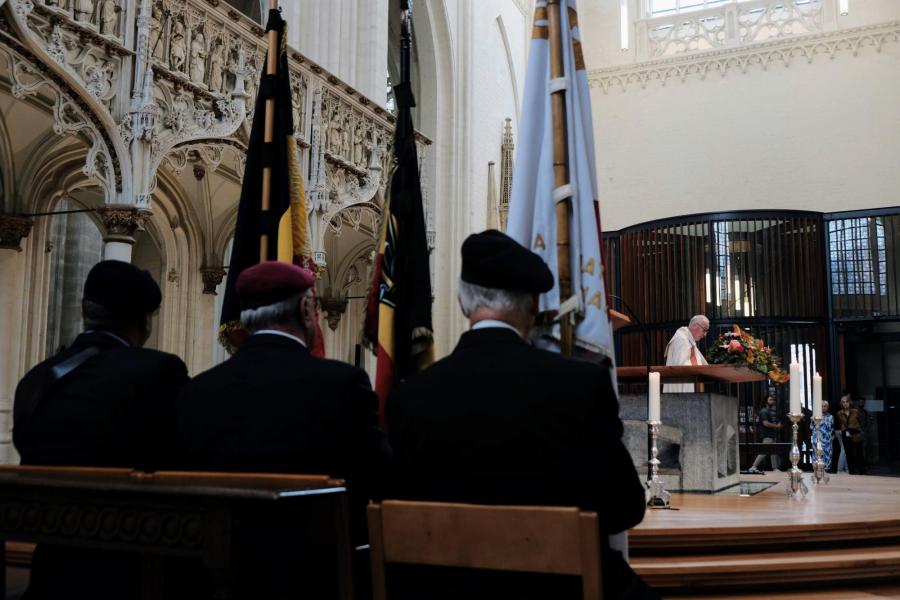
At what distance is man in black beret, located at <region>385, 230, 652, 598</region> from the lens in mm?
2297

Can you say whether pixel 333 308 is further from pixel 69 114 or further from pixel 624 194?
pixel 69 114

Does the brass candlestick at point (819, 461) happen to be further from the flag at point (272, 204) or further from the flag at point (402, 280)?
the flag at point (272, 204)

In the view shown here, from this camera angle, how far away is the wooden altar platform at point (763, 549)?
13.8ft

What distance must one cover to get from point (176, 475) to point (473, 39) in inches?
709

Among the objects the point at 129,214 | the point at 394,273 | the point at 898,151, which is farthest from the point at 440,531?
the point at 898,151

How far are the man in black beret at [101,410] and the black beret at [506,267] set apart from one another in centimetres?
115

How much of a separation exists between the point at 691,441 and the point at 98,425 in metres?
5.48

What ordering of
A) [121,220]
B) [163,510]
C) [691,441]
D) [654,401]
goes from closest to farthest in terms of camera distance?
[163,510] → [654,401] → [691,441] → [121,220]

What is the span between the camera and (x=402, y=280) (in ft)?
14.8

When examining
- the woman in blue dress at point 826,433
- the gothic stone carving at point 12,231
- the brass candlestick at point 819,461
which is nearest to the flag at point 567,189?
the brass candlestick at point 819,461

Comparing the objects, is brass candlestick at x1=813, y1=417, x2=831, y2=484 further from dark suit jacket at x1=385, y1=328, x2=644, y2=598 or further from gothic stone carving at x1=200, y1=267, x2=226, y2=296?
gothic stone carving at x1=200, y1=267, x2=226, y2=296

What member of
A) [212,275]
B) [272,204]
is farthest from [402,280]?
[212,275]

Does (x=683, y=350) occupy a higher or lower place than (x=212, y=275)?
lower

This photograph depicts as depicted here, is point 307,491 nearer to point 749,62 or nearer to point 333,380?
point 333,380
